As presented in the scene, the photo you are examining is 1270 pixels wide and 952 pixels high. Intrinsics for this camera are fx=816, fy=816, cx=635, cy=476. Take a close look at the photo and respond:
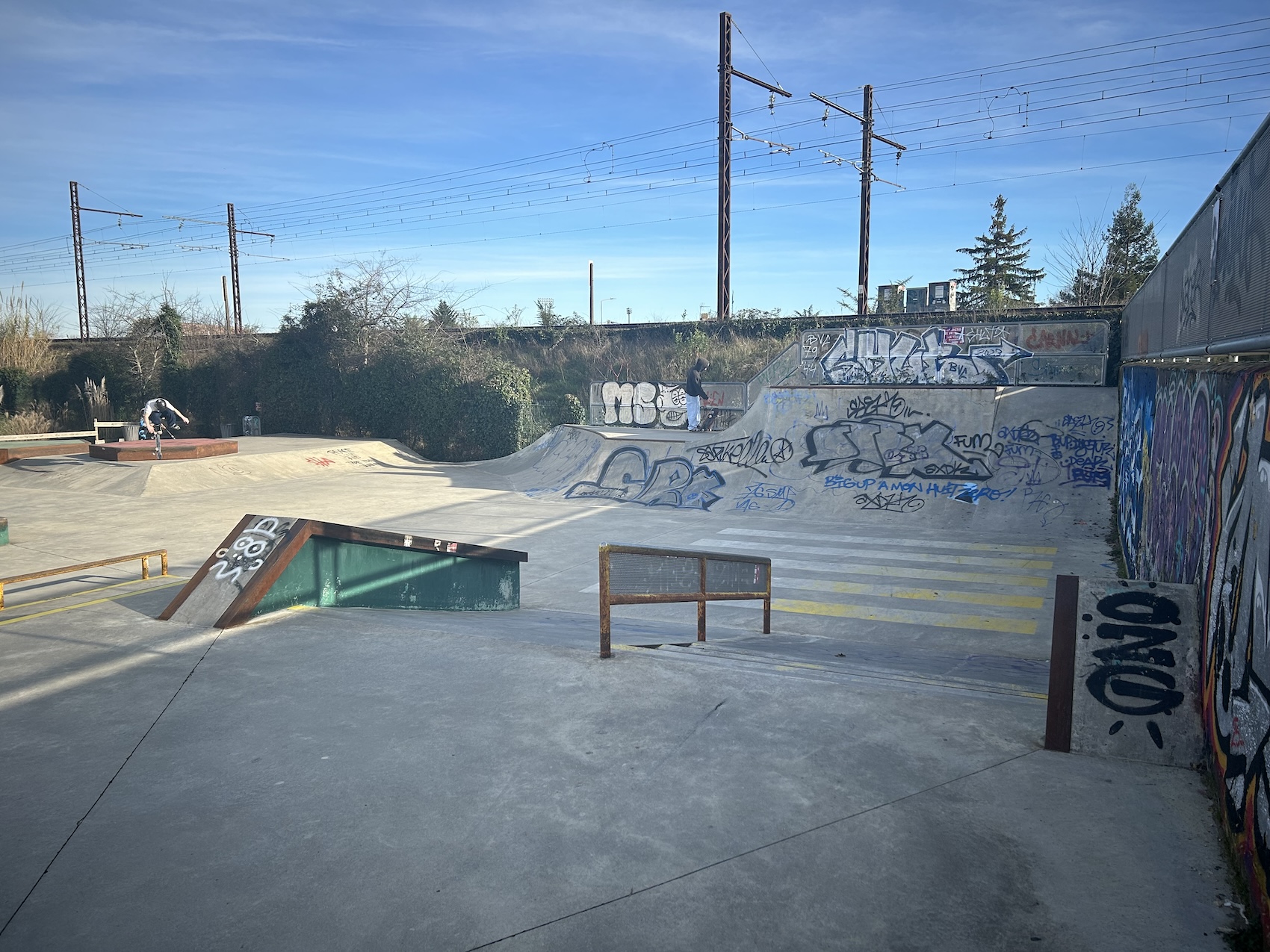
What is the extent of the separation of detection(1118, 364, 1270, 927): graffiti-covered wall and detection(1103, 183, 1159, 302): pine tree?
607 inches

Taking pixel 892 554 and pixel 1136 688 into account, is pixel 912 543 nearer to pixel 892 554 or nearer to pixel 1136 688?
pixel 892 554

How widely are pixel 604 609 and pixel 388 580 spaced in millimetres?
3682

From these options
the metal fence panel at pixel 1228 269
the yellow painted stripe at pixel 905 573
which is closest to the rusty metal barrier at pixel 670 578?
the metal fence panel at pixel 1228 269

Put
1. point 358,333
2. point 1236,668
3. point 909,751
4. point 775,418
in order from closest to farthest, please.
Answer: point 1236,668, point 909,751, point 775,418, point 358,333

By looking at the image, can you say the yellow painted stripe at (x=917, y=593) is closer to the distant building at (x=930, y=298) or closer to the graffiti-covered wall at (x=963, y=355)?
the graffiti-covered wall at (x=963, y=355)

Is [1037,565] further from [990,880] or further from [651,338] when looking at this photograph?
[651,338]

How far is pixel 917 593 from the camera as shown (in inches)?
442

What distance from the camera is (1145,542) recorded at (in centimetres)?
879

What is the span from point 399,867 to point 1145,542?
332 inches

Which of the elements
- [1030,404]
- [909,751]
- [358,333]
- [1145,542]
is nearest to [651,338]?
[358,333]

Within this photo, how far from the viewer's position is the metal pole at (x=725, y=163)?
85.9ft

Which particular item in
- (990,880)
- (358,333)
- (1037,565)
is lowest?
(1037,565)

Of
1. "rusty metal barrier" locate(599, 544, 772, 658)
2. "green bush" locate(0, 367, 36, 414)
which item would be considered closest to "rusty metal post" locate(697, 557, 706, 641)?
"rusty metal barrier" locate(599, 544, 772, 658)

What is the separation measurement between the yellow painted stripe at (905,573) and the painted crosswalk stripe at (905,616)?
1872 mm
